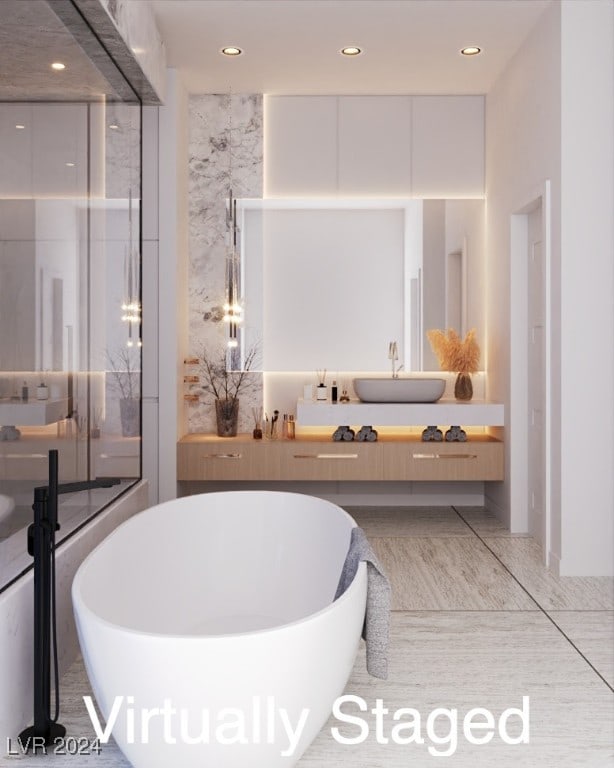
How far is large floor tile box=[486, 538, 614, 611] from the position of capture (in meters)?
3.52

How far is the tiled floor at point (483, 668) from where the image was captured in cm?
227

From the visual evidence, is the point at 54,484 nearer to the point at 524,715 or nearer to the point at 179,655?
the point at 179,655

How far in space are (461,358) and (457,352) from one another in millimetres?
52

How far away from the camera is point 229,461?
197 inches

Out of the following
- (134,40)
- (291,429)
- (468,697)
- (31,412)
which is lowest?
(468,697)

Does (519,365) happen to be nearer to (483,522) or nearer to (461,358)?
(461,358)

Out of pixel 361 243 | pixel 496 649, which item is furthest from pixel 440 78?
pixel 496 649

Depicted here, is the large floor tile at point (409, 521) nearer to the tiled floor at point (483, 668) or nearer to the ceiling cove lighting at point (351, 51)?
the tiled floor at point (483, 668)

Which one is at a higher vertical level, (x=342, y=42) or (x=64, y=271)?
(x=342, y=42)

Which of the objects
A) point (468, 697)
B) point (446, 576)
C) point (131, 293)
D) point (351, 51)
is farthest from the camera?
point (351, 51)

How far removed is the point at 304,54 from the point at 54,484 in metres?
3.46

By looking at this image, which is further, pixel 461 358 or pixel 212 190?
pixel 212 190

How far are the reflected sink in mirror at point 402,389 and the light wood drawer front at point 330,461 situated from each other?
0.34m

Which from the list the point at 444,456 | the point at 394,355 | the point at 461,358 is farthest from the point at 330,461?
the point at 461,358
